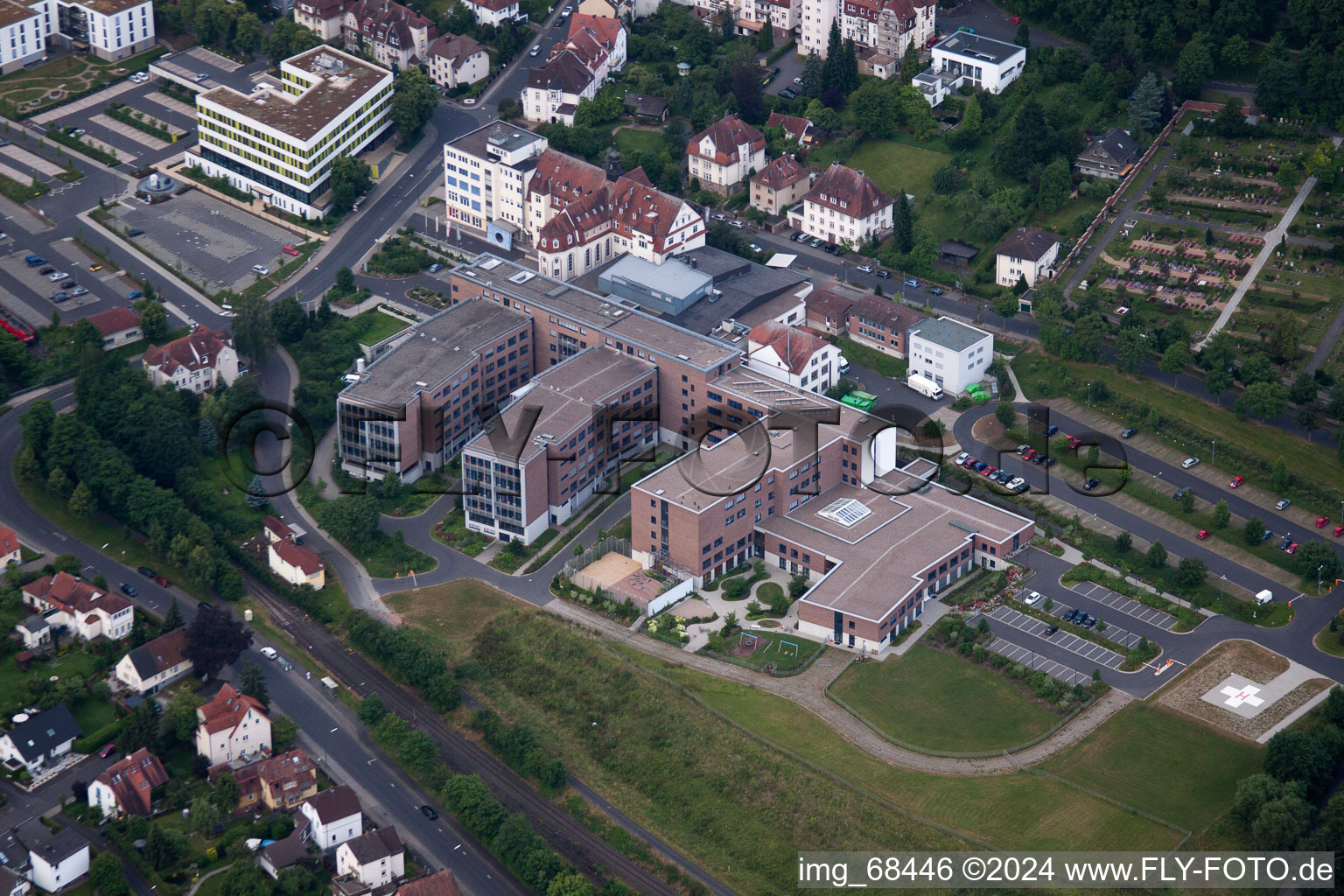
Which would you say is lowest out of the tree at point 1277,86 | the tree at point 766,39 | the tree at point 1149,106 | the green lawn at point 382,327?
the green lawn at point 382,327

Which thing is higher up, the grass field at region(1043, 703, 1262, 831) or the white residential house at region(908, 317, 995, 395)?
the white residential house at region(908, 317, 995, 395)

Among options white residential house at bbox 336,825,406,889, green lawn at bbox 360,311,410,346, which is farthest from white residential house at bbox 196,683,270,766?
green lawn at bbox 360,311,410,346

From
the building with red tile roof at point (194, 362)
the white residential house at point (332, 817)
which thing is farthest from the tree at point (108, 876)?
the building with red tile roof at point (194, 362)

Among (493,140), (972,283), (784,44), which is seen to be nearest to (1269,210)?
(972,283)

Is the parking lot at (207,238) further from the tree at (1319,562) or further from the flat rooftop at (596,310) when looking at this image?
the tree at (1319,562)

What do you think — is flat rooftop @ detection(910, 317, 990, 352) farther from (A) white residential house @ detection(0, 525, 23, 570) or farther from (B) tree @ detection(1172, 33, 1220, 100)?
(A) white residential house @ detection(0, 525, 23, 570)

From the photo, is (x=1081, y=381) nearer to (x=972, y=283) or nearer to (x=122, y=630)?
(x=972, y=283)

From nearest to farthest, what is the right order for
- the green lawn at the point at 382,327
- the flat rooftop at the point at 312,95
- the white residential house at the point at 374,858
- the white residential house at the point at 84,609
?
the white residential house at the point at 374,858 → the white residential house at the point at 84,609 → the green lawn at the point at 382,327 → the flat rooftop at the point at 312,95
